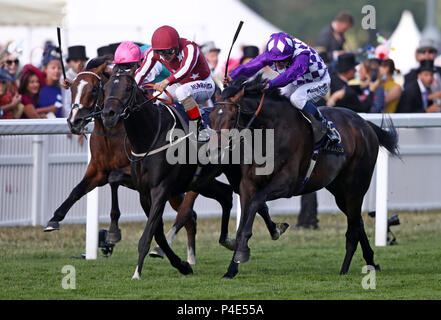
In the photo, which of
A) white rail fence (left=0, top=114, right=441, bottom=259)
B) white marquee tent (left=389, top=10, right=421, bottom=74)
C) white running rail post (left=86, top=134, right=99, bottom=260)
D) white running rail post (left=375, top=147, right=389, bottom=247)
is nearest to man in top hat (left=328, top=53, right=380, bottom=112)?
white rail fence (left=0, top=114, right=441, bottom=259)

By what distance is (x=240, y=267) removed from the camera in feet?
30.8

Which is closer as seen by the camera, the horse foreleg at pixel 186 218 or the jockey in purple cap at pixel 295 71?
the jockey in purple cap at pixel 295 71

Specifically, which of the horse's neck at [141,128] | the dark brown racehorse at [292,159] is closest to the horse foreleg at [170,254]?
the dark brown racehorse at [292,159]

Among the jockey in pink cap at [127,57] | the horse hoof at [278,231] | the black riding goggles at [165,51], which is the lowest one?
the horse hoof at [278,231]

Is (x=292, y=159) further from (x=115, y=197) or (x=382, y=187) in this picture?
(x=382, y=187)

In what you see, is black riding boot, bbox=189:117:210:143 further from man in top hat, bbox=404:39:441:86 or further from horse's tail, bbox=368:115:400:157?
man in top hat, bbox=404:39:441:86

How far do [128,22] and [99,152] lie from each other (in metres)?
9.02

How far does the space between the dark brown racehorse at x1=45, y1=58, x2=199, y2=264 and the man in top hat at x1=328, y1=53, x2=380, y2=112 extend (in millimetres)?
3839

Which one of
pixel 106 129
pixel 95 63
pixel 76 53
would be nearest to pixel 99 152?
pixel 106 129

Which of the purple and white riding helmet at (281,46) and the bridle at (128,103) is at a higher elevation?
the purple and white riding helmet at (281,46)

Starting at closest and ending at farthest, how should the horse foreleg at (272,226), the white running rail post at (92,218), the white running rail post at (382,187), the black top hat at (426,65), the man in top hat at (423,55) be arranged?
the horse foreleg at (272,226) → the white running rail post at (92,218) → the white running rail post at (382,187) → the black top hat at (426,65) → the man in top hat at (423,55)

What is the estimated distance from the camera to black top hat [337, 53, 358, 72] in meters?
13.5

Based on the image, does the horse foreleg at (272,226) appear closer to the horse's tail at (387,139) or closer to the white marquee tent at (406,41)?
the horse's tail at (387,139)

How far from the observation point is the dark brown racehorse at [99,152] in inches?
337
